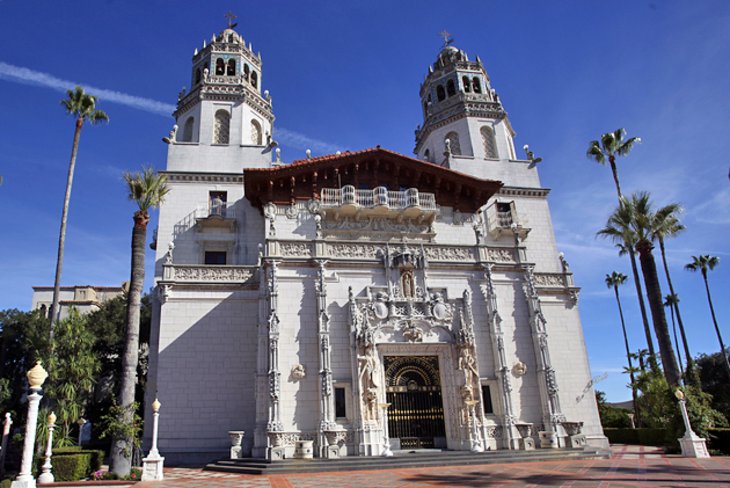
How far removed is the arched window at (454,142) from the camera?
109ft

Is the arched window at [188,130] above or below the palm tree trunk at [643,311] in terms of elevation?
above

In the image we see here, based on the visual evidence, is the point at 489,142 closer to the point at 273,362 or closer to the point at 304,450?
the point at 273,362

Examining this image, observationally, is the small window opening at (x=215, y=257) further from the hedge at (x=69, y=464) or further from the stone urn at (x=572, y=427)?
the stone urn at (x=572, y=427)

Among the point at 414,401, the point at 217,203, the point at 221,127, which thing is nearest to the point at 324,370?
the point at 414,401

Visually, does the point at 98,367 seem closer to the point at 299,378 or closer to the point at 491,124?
the point at 299,378

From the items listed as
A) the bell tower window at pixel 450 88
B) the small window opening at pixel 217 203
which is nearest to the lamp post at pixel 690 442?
the small window opening at pixel 217 203

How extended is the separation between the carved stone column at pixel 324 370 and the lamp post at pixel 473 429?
5613mm

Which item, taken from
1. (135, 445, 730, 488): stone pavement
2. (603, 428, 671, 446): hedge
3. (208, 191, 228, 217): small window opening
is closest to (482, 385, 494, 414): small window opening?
(135, 445, 730, 488): stone pavement

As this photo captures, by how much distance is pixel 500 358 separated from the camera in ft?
71.4

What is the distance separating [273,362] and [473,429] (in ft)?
28.4

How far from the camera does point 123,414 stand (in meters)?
18.1

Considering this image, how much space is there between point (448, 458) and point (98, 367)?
21350 millimetres

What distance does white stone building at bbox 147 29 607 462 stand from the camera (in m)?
20.4

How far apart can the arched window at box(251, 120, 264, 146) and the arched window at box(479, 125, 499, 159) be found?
14.7 metres
